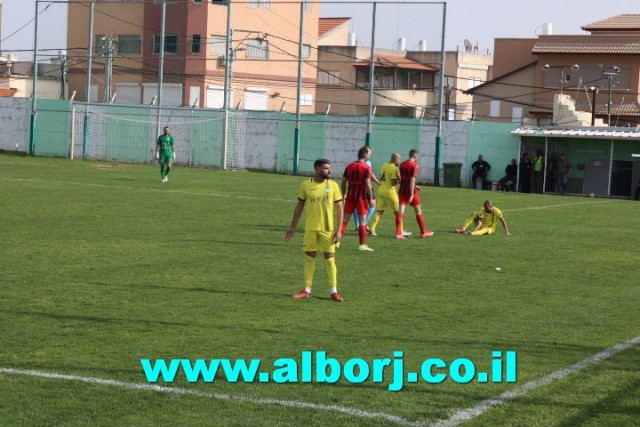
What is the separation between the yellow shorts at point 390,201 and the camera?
23094 mm

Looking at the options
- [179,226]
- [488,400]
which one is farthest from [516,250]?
[488,400]

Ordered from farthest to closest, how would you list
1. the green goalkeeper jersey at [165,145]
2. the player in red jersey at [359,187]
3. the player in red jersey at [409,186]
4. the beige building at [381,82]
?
the beige building at [381,82] < the green goalkeeper jersey at [165,145] < the player in red jersey at [409,186] < the player in red jersey at [359,187]

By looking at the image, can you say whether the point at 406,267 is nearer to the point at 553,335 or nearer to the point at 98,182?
the point at 553,335

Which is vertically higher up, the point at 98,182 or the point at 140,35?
the point at 140,35

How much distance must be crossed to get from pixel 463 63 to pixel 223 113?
45.1m

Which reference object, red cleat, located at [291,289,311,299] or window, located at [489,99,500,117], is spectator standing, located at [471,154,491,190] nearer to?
window, located at [489,99,500,117]

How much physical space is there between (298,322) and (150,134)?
43901mm

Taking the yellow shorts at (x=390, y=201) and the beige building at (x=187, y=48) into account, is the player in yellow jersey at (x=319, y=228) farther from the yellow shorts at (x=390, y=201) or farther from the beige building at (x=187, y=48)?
the beige building at (x=187, y=48)

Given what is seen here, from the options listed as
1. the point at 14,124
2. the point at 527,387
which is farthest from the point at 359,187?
the point at 14,124

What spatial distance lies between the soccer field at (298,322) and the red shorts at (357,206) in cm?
72

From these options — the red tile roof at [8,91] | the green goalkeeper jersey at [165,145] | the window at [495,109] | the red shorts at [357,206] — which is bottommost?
the red shorts at [357,206]

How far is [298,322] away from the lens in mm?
12633

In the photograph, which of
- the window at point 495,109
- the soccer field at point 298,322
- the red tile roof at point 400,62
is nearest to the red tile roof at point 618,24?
the window at point 495,109

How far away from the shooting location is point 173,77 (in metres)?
66.9
